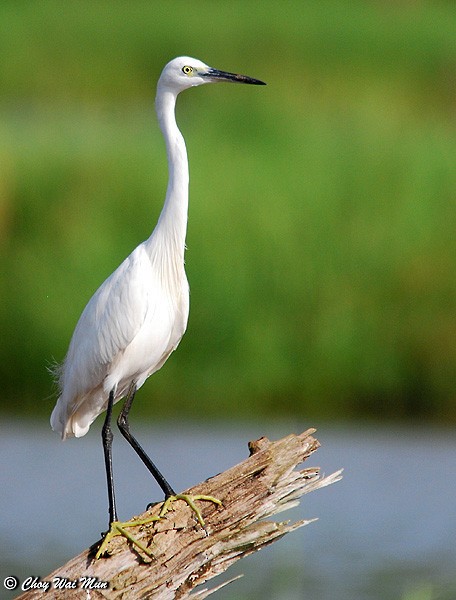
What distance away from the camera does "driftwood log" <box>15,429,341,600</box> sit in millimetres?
4508

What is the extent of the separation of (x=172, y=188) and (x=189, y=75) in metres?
0.42

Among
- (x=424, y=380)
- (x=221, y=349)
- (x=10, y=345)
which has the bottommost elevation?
(x=424, y=380)

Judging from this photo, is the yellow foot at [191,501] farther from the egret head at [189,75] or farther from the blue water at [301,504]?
the blue water at [301,504]

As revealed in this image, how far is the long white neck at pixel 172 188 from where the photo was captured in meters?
5.26

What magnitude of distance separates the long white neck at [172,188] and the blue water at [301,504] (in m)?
1.83

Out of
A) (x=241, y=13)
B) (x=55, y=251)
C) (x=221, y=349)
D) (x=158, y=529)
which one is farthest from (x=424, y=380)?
(x=241, y=13)

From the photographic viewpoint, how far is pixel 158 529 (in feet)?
15.5

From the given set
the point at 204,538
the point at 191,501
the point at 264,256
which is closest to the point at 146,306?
the point at 191,501

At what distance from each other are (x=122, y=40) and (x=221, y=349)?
5.73 metres

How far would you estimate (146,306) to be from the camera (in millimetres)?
5273

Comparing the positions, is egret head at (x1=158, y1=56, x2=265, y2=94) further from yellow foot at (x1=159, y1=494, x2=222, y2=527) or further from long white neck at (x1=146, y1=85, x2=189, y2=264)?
yellow foot at (x1=159, y1=494, x2=222, y2=527)

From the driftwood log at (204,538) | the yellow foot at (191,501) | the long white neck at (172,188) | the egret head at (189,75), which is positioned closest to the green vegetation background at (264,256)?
the long white neck at (172,188)

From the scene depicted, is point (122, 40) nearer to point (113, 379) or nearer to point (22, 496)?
point (22, 496)

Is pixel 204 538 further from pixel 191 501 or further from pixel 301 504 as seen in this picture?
pixel 301 504
